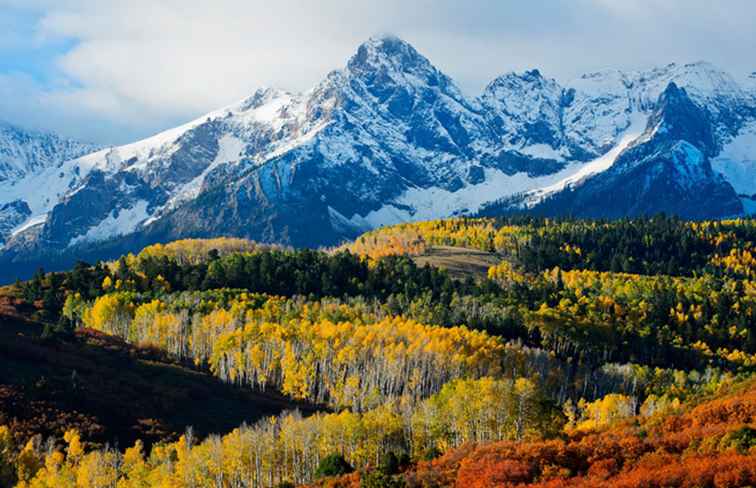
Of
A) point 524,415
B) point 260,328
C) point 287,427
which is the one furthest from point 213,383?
point 524,415

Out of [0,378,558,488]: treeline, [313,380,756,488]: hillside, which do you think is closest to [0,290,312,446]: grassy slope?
[0,378,558,488]: treeline

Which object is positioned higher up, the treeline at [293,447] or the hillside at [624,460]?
the hillside at [624,460]

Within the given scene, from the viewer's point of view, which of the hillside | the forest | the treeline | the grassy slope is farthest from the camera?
the grassy slope

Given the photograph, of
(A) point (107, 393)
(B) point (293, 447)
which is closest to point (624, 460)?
(B) point (293, 447)

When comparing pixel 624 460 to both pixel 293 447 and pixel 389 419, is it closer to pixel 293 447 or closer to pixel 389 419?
pixel 293 447

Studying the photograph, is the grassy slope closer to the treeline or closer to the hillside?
the treeline

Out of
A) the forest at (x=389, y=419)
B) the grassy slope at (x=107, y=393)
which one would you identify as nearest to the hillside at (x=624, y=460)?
the forest at (x=389, y=419)

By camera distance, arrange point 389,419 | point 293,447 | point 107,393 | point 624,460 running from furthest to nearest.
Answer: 1. point 107,393
2. point 389,419
3. point 293,447
4. point 624,460

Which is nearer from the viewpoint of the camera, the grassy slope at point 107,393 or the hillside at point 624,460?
the hillside at point 624,460

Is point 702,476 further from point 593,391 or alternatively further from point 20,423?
point 593,391

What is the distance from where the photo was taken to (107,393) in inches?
5655

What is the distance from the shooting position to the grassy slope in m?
130

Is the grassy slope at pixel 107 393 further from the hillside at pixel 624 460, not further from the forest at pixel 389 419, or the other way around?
the hillside at pixel 624 460

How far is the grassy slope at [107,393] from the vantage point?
129500 millimetres
